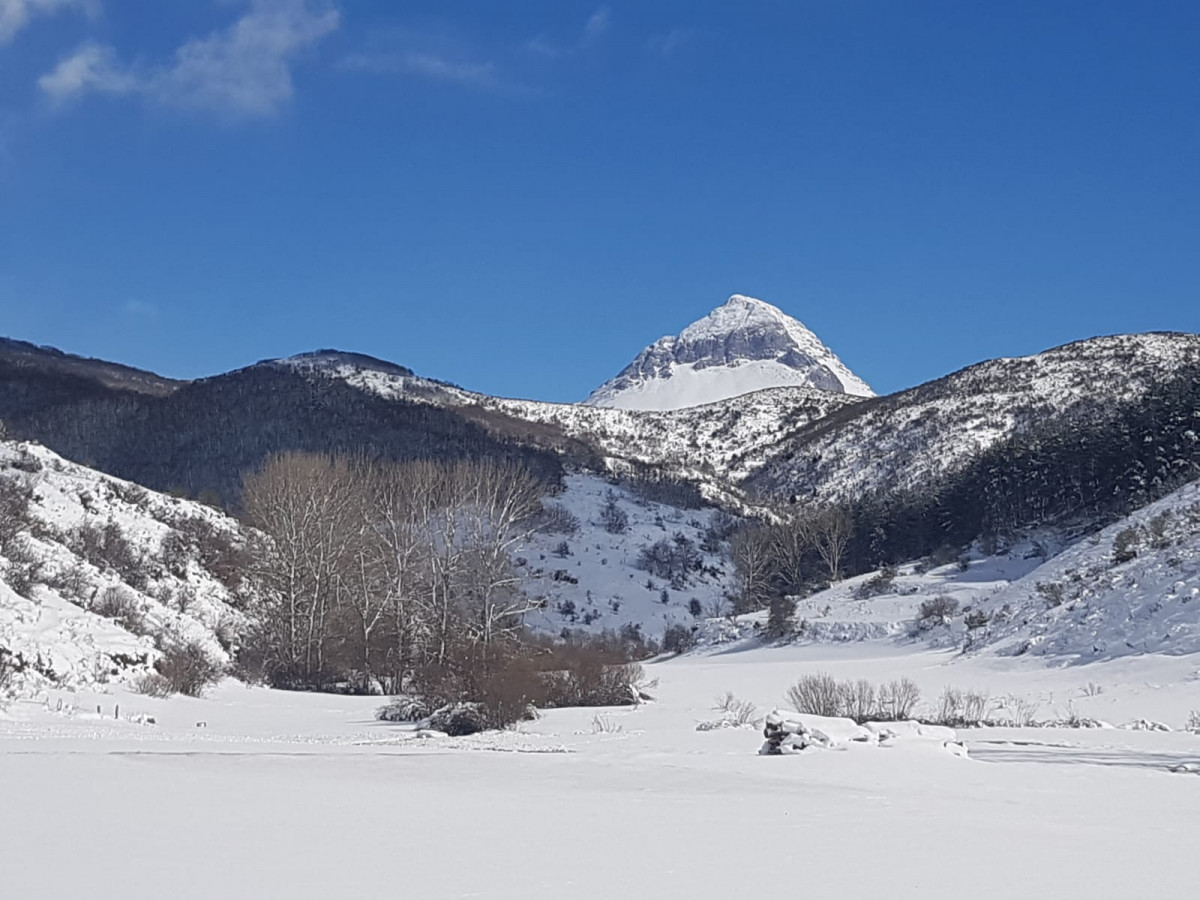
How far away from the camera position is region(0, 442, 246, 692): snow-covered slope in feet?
73.1

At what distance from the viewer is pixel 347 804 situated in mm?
9211

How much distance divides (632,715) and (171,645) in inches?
510

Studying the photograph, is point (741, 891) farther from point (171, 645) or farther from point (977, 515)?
point (977, 515)

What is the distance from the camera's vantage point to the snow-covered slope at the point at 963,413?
105062mm

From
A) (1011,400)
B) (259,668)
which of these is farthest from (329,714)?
(1011,400)

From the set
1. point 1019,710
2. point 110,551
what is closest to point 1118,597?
point 1019,710

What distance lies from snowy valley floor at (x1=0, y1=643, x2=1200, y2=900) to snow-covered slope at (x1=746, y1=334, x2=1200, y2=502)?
87261 millimetres

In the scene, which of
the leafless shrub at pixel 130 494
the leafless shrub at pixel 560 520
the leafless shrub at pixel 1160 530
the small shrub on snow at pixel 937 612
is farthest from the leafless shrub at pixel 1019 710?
the leafless shrub at pixel 560 520

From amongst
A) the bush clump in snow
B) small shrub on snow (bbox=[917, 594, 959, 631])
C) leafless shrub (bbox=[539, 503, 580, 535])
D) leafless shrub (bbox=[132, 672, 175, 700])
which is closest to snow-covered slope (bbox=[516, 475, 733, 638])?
leafless shrub (bbox=[539, 503, 580, 535])

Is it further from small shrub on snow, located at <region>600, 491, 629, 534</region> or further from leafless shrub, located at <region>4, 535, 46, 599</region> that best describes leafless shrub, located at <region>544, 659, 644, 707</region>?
small shrub on snow, located at <region>600, 491, 629, 534</region>

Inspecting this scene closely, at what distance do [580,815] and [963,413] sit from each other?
114 meters

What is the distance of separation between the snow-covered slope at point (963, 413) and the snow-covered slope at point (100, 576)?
74.5 meters

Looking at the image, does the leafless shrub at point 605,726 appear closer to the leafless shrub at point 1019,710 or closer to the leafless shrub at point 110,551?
the leafless shrub at point 1019,710

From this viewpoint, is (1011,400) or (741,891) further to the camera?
(1011,400)
